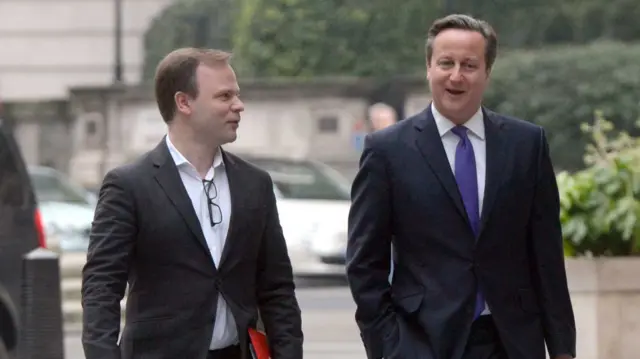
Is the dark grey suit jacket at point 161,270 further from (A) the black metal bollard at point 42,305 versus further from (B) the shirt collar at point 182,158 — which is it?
(A) the black metal bollard at point 42,305

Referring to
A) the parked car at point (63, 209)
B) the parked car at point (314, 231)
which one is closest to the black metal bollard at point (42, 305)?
the parked car at point (314, 231)

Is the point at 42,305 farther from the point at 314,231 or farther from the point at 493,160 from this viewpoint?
the point at 314,231

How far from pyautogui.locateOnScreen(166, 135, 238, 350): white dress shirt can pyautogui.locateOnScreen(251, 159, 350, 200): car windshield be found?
1523 cm

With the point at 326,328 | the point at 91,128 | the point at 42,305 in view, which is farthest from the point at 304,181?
the point at 91,128

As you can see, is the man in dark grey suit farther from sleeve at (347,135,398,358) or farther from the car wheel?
the car wheel

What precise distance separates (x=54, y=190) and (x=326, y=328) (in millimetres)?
7108

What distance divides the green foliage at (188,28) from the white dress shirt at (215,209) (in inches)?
1315

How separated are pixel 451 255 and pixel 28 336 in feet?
13.6

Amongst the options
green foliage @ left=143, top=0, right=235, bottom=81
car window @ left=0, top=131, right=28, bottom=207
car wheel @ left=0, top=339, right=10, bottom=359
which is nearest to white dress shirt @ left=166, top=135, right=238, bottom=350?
car wheel @ left=0, top=339, right=10, bottom=359

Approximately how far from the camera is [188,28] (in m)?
41.8

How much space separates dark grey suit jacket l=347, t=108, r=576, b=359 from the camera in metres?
5.18

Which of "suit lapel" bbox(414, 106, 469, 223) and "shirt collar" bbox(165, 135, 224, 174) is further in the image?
"shirt collar" bbox(165, 135, 224, 174)

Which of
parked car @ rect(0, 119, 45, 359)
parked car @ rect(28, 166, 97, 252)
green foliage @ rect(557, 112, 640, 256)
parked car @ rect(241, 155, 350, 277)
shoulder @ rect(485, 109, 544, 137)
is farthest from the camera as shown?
parked car @ rect(28, 166, 97, 252)

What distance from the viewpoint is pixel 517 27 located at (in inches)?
1405
